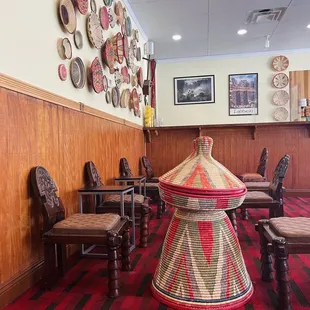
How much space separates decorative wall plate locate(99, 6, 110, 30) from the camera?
3415 mm

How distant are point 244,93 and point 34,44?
552 centimetres

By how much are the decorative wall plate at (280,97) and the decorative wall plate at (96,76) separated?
4783mm

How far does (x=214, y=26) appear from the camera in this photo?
17.6 feet

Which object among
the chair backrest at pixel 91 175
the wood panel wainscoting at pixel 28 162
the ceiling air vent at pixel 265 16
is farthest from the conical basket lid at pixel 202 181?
the ceiling air vent at pixel 265 16

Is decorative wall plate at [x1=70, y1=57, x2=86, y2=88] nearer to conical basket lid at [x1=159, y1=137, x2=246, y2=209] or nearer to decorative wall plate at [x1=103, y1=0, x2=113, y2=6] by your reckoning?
decorative wall plate at [x1=103, y1=0, x2=113, y2=6]

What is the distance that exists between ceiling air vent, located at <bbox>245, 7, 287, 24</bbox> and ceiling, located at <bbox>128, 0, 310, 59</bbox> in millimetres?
82

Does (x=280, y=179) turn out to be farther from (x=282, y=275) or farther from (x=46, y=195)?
(x=46, y=195)

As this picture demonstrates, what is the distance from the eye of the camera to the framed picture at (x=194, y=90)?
6945 mm

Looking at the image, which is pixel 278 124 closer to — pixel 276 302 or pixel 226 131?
pixel 226 131

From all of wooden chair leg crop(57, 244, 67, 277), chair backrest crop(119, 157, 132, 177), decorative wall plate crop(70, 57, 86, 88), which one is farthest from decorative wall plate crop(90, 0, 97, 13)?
wooden chair leg crop(57, 244, 67, 277)

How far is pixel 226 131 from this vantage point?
5.72 meters

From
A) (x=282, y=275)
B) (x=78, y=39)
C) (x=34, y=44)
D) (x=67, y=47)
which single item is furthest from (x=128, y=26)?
(x=282, y=275)

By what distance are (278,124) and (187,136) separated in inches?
67.0

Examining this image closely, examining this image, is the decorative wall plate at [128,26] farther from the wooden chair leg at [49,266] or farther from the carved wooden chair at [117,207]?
the wooden chair leg at [49,266]
